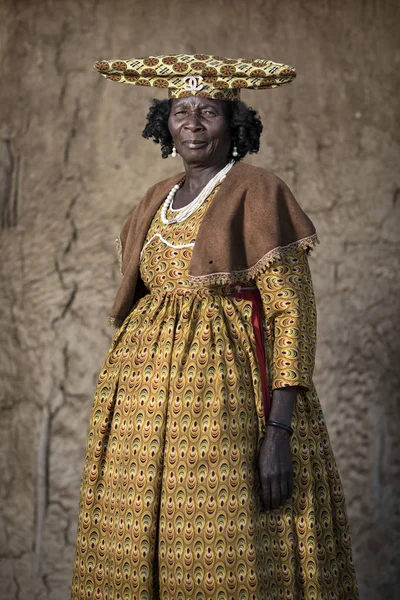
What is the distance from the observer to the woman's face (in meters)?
2.85

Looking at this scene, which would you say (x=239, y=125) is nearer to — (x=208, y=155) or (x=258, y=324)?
(x=208, y=155)

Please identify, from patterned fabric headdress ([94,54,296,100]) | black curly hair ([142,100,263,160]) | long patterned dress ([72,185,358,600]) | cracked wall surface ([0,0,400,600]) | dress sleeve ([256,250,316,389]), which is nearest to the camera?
long patterned dress ([72,185,358,600])

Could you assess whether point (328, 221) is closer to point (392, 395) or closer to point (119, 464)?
point (392, 395)

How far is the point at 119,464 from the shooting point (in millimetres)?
2707

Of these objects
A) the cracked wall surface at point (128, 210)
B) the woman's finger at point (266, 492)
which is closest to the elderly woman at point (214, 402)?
the woman's finger at point (266, 492)

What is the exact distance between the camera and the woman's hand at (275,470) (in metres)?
2.56

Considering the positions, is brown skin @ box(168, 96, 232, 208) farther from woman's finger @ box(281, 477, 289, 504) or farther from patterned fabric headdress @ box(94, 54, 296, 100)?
woman's finger @ box(281, 477, 289, 504)

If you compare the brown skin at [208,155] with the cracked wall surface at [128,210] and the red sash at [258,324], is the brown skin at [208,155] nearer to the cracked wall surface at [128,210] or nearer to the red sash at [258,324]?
the red sash at [258,324]

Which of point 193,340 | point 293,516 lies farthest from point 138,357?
point 293,516

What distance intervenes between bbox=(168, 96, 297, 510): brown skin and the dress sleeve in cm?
6

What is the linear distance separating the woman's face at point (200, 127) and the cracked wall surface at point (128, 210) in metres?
1.37

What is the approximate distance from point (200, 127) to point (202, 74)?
164 millimetres

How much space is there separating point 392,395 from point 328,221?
0.85 meters

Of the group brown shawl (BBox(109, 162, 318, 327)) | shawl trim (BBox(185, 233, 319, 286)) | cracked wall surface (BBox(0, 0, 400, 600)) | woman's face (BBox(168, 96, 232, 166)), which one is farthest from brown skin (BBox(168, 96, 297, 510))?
cracked wall surface (BBox(0, 0, 400, 600))
